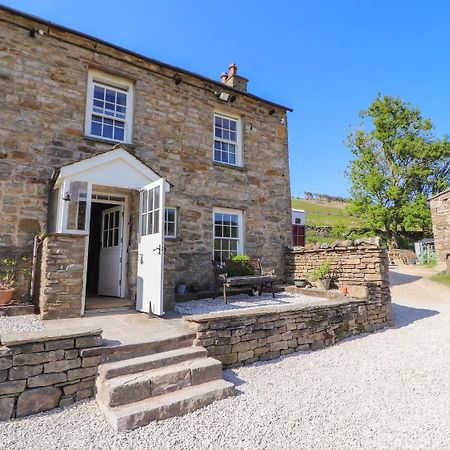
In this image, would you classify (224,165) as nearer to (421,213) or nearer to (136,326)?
(136,326)

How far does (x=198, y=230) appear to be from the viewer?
8555 millimetres

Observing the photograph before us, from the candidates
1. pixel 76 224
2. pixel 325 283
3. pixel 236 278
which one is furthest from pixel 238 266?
pixel 76 224

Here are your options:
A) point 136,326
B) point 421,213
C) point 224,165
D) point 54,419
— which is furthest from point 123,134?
point 421,213

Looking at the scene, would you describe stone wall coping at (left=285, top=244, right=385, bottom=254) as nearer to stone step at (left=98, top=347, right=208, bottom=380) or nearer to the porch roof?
the porch roof

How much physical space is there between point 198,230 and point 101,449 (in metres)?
6.24

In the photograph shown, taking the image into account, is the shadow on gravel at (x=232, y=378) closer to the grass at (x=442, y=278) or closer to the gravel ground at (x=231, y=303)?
the gravel ground at (x=231, y=303)

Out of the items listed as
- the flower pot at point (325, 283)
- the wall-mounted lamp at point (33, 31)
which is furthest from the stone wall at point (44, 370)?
the wall-mounted lamp at point (33, 31)

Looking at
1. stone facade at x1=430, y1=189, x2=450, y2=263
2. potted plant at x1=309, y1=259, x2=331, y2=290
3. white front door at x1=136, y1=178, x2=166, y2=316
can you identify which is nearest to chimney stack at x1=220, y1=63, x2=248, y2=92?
white front door at x1=136, y1=178, x2=166, y2=316

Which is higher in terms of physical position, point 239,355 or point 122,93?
point 122,93

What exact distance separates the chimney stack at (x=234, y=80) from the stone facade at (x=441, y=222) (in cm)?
1474

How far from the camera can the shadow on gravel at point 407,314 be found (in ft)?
25.3

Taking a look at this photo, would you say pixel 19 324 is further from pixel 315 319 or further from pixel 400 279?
pixel 400 279

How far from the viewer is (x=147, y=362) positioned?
3.53 meters

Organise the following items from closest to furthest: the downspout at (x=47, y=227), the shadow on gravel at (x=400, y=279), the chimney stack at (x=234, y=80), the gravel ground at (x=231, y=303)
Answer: the downspout at (x=47, y=227) < the gravel ground at (x=231, y=303) < the chimney stack at (x=234, y=80) < the shadow on gravel at (x=400, y=279)
